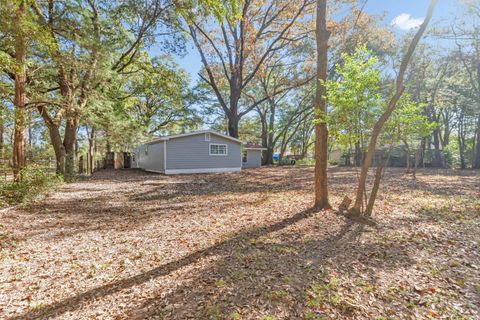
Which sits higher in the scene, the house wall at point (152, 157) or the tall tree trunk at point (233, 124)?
the tall tree trunk at point (233, 124)

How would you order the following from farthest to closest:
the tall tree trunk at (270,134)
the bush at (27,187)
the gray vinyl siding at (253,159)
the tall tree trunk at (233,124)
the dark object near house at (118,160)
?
the tall tree trunk at (270,134)
the dark object near house at (118,160)
the gray vinyl siding at (253,159)
the tall tree trunk at (233,124)
the bush at (27,187)

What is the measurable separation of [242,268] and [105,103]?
431 inches

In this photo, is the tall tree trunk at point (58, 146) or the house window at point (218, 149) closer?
the tall tree trunk at point (58, 146)

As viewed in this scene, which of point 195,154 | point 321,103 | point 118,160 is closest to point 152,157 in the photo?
point 195,154

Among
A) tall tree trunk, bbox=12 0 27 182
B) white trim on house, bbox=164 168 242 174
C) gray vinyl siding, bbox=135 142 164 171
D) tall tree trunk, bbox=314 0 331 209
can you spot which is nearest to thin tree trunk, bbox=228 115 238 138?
white trim on house, bbox=164 168 242 174

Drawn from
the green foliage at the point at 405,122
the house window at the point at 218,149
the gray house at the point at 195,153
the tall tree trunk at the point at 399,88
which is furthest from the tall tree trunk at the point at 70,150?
the green foliage at the point at 405,122

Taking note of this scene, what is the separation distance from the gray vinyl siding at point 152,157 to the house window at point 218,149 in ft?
10.9

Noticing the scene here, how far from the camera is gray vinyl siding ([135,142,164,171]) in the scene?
15.9 metres

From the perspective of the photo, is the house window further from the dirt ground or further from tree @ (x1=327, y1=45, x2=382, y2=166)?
tree @ (x1=327, y1=45, x2=382, y2=166)

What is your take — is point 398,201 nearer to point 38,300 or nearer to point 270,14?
point 38,300

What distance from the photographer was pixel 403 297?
2.58m

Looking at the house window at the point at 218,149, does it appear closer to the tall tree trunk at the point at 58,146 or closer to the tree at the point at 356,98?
Result: the tall tree trunk at the point at 58,146

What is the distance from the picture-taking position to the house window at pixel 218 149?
16.6 meters

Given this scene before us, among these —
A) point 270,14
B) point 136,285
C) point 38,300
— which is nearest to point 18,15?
point 38,300
